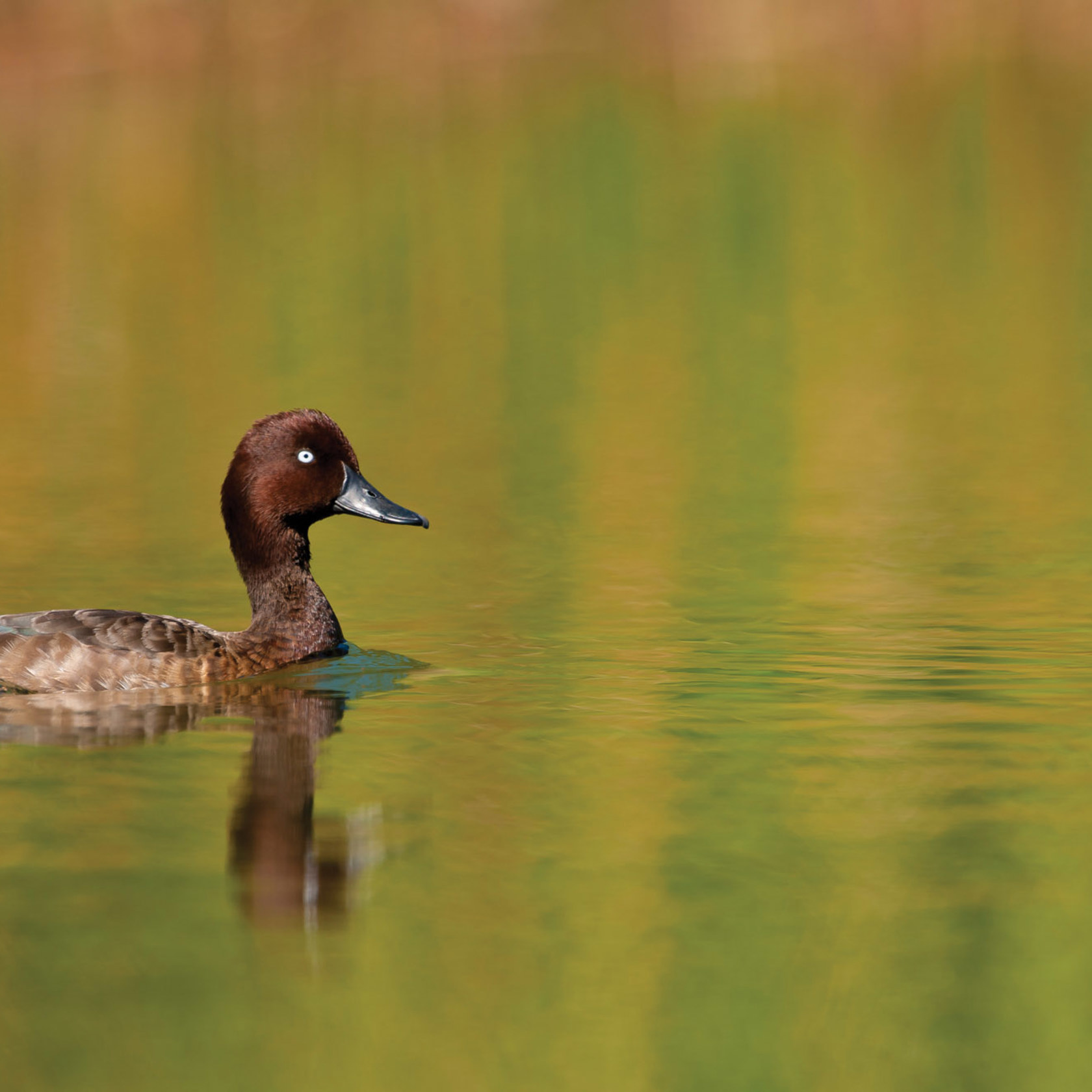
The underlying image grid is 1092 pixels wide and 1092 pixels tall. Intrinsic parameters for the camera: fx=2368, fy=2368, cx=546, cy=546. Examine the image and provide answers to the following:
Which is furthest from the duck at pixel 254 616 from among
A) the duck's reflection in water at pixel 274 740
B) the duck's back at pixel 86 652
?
the duck's reflection in water at pixel 274 740

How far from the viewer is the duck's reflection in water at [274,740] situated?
293 inches

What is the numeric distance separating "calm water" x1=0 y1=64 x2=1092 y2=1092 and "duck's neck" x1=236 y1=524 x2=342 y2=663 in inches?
10.8

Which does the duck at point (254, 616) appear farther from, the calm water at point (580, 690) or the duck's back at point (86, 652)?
the calm water at point (580, 690)

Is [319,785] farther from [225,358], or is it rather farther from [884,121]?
[884,121]

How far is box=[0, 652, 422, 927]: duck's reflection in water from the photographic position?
744 cm

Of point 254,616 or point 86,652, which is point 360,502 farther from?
point 86,652

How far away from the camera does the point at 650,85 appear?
4922 centimetres

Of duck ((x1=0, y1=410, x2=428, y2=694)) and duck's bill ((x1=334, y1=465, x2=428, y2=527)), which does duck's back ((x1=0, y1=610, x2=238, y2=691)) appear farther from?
duck's bill ((x1=334, y1=465, x2=428, y2=527))

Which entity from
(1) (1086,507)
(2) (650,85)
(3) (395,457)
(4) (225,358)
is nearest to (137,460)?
(3) (395,457)

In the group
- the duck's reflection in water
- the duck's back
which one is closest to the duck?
the duck's back

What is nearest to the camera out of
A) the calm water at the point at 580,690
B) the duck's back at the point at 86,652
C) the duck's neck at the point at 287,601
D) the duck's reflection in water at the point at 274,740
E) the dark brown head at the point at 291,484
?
the calm water at the point at 580,690

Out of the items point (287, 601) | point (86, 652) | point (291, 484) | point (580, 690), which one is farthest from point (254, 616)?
point (580, 690)

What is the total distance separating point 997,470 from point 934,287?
1049 centimetres

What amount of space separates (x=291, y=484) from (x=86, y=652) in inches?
58.7
